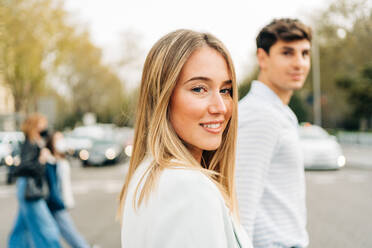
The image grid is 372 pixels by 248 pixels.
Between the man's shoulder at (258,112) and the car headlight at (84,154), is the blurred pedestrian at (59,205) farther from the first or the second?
the car headlight at (84,154)

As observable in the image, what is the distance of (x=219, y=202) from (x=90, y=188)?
1222 cm

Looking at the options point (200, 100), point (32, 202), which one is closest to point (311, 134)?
point (32, 202)

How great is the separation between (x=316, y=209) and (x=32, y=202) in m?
5.87

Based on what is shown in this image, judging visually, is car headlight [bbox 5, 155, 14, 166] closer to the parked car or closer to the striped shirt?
the parked car

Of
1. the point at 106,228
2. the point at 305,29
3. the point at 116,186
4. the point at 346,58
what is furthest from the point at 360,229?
the point at 346,58

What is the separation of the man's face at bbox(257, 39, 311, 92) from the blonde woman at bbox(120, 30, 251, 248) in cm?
84

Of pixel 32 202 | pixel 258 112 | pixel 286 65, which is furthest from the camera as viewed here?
pixel 32 202

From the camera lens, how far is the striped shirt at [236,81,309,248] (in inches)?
76.1

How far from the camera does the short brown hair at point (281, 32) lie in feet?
7.79

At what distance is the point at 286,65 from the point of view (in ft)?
7.71

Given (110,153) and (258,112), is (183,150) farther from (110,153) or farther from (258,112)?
(110,153)

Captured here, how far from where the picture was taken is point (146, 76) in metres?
1.45

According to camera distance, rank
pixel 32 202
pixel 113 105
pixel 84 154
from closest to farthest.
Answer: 1. pixel 32 202
2. pixel 84 154
3. pixel 113 105

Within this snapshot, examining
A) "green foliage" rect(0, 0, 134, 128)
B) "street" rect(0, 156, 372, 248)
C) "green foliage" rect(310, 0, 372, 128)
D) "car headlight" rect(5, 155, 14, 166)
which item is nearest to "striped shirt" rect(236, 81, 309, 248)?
"street" rect(0, 156, 372, 248)
